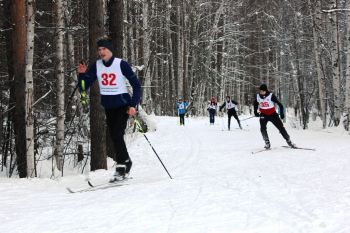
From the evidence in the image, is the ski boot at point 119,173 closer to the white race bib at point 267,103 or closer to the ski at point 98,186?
the ski at point 98,186

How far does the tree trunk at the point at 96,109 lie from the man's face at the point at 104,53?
2161mm

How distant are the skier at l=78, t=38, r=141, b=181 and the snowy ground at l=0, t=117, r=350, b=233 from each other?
23.4 inches

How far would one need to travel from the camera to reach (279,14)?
111 feet

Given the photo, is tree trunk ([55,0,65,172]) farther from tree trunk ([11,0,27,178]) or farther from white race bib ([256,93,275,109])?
white race bib ([256,93,275,109])

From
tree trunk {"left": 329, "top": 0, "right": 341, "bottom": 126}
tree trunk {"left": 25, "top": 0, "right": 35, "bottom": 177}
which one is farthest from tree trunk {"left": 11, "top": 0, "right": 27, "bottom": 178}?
tree trunk {"left": 329, "top": 0, "right": 341, "bottom": 126}

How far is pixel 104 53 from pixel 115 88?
0.51 metres

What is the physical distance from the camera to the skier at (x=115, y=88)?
235 inches

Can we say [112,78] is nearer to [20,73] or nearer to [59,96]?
[20,73]

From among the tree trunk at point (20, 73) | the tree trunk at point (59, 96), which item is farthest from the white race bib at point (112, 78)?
the tree trunk at point (59, 96)

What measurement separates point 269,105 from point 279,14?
24.7 m

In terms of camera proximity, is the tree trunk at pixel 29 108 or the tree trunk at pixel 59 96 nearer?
the tree trunk at pixel 29 108

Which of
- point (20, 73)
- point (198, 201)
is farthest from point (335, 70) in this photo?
point (198, 201)

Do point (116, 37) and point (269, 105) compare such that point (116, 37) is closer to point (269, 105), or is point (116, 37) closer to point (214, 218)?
point (269, 105)

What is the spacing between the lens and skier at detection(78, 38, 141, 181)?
19.6ft
